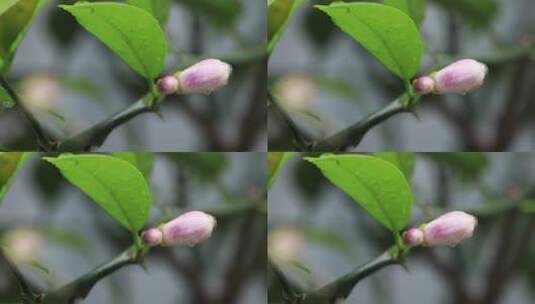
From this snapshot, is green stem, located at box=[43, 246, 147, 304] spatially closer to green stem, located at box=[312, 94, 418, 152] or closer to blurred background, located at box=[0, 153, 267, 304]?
blurred background, located at box=[0, 153, 267, 304]

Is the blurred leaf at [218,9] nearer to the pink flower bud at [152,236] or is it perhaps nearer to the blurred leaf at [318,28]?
the blurred leaf at [318,28]

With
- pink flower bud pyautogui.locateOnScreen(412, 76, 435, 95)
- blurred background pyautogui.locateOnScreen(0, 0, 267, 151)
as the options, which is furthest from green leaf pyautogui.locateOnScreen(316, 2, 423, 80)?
blurred background pyautogui.locateOnScreen(0, 0, 267, 151)

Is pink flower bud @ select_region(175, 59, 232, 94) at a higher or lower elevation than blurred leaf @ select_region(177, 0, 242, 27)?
lower

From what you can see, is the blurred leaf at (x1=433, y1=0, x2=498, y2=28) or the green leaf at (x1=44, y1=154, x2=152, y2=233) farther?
the blurred leaf at (x1=433, y1=0, x2=498, y2=28)

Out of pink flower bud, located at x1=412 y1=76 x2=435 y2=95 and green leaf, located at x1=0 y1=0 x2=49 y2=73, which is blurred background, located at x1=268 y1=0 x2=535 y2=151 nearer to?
pink flower bud, located at x1=412 y1=76 x2=435 y2=95

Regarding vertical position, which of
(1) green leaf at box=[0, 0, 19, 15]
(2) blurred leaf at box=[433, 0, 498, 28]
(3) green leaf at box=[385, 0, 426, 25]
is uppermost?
(1) green leaf at box=[0, 0, 19, 15]

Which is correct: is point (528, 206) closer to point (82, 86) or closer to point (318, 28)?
point (318, 28)
